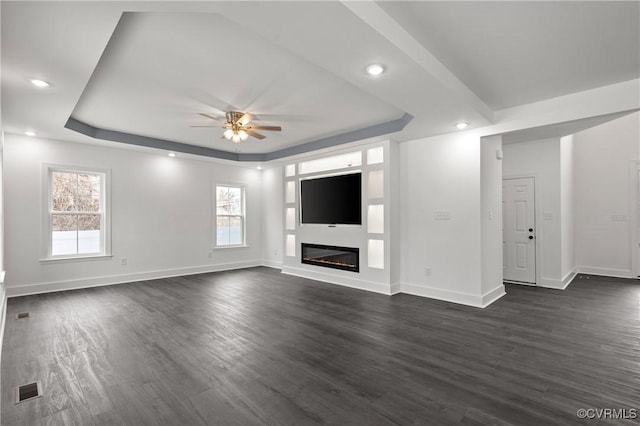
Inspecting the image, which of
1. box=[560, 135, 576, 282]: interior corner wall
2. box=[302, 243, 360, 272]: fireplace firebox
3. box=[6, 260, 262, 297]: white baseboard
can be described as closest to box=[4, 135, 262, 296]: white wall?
box=[6, 260, 262, 297]: white baseboard

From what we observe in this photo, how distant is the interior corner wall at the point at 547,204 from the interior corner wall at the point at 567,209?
0.30ft

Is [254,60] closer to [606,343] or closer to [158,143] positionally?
[158,143]

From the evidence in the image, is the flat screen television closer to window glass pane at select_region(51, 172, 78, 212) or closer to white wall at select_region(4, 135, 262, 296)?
white wall at select_region(4, 135, 262, 296)

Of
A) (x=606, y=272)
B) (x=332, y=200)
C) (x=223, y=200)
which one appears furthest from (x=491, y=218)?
(x=223, y=200)

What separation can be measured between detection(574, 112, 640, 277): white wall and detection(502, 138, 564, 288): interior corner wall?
5.50ft

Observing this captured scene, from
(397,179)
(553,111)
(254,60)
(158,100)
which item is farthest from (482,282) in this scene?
(158,100)

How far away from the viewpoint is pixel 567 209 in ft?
19.2

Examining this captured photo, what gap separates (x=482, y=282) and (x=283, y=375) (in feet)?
10.4

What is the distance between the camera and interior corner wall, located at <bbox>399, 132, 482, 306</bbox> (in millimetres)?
4414

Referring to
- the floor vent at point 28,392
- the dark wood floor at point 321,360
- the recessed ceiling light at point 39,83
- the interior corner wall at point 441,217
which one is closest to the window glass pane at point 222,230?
the dark wood floor at point 321,360

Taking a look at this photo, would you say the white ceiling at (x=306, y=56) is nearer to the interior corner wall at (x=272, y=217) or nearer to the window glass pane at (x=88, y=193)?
the window glass pane at (x=88, y=193)

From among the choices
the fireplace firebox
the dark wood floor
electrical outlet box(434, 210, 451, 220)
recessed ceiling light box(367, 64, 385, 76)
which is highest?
recessed ceiling light box(367, 64, 385, 76)

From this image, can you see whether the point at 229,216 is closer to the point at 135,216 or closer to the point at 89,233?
the point at 135,216

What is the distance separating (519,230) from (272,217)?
17.6 ft
